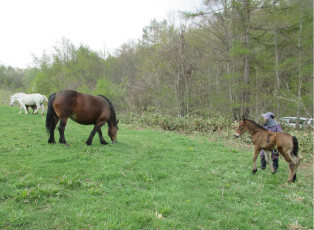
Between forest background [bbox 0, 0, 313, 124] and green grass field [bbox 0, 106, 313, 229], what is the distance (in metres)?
5.32

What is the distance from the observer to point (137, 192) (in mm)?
3809

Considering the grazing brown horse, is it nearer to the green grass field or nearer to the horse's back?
the green grass field

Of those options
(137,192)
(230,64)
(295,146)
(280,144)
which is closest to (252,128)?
(280,144)

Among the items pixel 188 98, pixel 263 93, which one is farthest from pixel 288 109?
pixel 188 98

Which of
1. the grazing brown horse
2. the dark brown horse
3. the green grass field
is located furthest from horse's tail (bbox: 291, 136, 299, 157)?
the dark brown horse

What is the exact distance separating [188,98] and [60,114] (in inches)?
438

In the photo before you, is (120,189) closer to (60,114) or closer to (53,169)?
(53,169)

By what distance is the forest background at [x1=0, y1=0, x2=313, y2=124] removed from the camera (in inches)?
462

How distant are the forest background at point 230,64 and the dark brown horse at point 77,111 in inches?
280

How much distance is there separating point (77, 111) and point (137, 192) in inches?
159

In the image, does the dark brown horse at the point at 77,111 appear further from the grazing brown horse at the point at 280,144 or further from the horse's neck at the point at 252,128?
the grazing brown horse at the point at 280,144

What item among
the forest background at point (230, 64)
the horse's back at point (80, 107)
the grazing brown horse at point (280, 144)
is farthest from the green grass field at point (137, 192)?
the forest background at point (230, 64)

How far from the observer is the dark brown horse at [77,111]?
6465 mm

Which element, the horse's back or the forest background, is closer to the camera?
the horse's back
